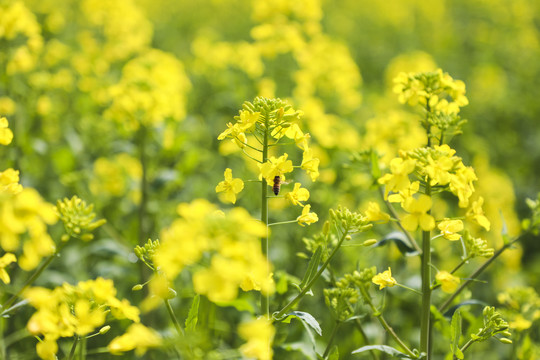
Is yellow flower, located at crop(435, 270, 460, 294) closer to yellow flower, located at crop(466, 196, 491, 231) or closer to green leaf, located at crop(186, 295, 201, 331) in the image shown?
yellow flower, located at crop(466, 196, 491, 231)

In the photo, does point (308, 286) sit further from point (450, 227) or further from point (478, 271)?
point (478, 271)

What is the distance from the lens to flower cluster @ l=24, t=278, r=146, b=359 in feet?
4.93

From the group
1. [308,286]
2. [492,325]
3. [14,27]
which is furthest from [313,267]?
[14,27]

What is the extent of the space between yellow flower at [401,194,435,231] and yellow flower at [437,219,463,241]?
0.54 ft

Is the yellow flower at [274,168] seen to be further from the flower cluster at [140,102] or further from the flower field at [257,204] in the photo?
the flower cluster at [140,102]

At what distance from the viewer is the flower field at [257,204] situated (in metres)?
1.64

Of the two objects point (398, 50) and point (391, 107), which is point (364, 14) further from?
point (391, 107)

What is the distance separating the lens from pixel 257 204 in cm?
424

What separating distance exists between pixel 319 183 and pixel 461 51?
8.57 m

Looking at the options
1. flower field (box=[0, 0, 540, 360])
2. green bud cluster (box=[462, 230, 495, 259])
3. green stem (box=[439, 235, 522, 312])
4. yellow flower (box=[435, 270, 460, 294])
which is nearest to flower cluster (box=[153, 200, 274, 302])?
flower field (box=[0, 0, 540, 360])

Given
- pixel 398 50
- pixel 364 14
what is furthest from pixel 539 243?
pixel 364 14

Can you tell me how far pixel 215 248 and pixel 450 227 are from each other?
103 centimetres

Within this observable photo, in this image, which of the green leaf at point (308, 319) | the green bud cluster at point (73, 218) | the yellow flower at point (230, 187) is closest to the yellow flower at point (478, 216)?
the green leaf at point (308, 319)

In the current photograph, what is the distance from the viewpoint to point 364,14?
14344 millimetres
